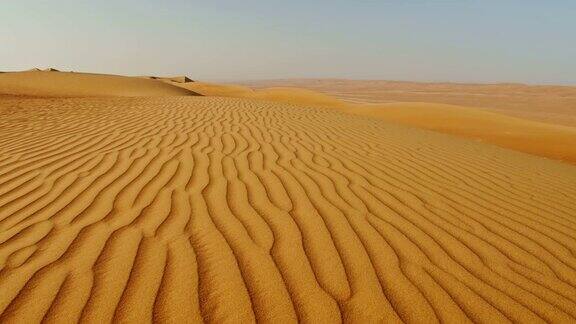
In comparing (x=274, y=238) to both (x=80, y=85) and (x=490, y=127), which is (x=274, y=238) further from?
(x=80, y=85)

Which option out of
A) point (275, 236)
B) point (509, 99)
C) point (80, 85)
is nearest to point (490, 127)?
point (275, 236)

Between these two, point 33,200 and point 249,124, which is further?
point 249,124

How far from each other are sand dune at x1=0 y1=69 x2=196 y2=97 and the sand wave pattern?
17031 millimetres

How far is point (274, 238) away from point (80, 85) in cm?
2307

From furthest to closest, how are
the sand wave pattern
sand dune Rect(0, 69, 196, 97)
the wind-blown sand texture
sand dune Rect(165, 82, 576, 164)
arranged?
the wind-blown sand texture → sand dune Rect(0, 69, 196, 97) → sand dune Rect(165, 82, 576, 164) → the sand wave pattern

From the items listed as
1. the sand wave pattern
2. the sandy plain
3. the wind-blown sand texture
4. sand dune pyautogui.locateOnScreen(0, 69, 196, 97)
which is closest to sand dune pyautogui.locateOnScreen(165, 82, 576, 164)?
the sandy plain

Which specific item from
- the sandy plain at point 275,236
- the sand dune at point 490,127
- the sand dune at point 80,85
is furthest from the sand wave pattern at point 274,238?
the sand dune at point 80,85

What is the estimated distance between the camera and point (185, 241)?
2.32 metres

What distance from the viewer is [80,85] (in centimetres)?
2194

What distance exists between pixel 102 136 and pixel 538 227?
17.3 feet

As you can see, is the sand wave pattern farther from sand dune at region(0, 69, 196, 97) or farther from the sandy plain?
sand dune at region(0, 69, 196, 97)

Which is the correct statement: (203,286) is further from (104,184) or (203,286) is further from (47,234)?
(104,184)

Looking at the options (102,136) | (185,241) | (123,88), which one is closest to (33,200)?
(185,241)

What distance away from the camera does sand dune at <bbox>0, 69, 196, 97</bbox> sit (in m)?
19.5
